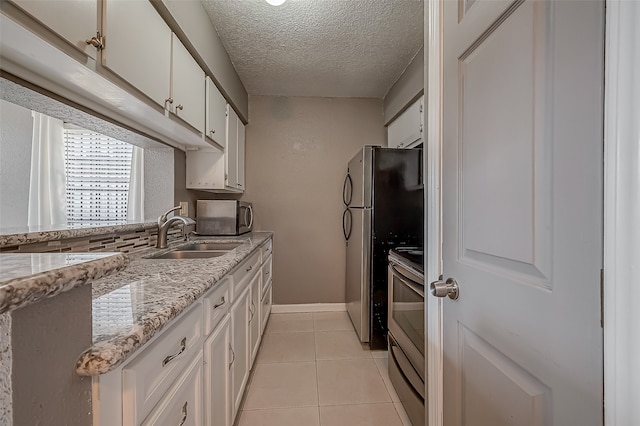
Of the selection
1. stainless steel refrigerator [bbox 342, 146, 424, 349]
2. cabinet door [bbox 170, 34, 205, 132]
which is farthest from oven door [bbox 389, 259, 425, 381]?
cabinet door [bbox 170, 34, 205, 132]

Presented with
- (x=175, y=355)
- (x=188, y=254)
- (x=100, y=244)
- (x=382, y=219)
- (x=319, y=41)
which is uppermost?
(x=319, y=41)

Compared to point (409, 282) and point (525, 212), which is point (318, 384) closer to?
point (409, 282)

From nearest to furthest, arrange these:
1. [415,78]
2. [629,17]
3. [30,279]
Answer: [30,279], [629,17], [415,78]

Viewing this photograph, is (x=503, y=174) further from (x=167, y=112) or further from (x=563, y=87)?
(x=167, y=112)

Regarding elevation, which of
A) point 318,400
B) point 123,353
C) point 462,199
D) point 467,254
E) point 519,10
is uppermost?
point 519,10

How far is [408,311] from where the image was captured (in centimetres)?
162

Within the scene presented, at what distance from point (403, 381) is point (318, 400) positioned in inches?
21.8

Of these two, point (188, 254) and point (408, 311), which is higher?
point (188, 254)

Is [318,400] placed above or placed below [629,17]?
below

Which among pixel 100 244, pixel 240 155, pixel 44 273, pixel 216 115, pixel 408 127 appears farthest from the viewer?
pixel 240 155

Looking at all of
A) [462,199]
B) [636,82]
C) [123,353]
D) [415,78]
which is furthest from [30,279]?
[415,78]

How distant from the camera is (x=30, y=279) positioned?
322mm

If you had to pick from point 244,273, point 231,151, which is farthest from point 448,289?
point 231,151

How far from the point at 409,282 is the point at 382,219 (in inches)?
34.2
